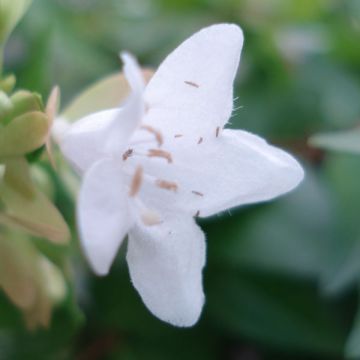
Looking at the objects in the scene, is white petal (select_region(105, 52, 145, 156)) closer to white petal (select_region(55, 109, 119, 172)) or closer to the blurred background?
white petal (select_region(55, 109, 119, 172))

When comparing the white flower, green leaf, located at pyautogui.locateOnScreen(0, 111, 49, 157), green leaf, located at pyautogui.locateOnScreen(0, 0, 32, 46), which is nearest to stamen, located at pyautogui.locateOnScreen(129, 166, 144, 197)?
the white flower

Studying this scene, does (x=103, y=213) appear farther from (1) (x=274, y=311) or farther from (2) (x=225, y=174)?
(1) (x=274, y=311)

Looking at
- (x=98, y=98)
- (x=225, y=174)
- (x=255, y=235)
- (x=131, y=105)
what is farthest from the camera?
(x=255, y=235)

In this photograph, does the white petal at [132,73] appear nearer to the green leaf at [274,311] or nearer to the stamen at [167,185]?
the stamen at [167,185]

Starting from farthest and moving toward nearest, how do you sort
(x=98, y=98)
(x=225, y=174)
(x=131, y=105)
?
(x=98, y=98)
(x=225, y=174)
(x=131, y=105)

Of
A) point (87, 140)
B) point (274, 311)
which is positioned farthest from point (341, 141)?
point (274, 311)

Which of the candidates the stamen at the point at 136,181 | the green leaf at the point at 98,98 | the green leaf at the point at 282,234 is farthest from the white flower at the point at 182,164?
the green leaf at the point at 282,234

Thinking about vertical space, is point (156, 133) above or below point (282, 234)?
above
